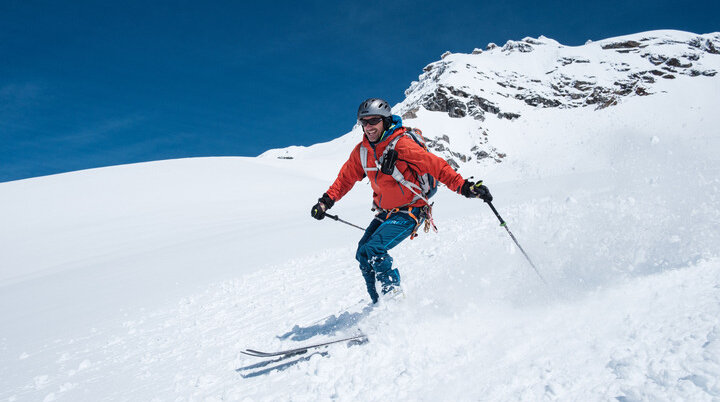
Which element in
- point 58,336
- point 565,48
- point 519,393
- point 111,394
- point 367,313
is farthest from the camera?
point 565,48

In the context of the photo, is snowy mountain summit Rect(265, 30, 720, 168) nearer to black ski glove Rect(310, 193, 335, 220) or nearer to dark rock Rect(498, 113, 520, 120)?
dark rock Rect(498, 113, 520, 120)

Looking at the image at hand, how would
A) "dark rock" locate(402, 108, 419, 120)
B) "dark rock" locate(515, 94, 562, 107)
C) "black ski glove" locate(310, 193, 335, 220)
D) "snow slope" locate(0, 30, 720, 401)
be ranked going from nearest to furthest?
"snow slope" locate(0, 30, 720, 401) < "black ski glove" locate(310, 193, 335, 220) < "dark rock" locate(402, 108, 419, 120) < "dark rock" locate(515, 94, 562, 107)

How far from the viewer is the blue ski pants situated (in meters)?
4.94

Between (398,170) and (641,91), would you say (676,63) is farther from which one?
(398,170)

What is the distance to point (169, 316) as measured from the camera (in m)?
6.98

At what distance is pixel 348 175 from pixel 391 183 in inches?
32.7

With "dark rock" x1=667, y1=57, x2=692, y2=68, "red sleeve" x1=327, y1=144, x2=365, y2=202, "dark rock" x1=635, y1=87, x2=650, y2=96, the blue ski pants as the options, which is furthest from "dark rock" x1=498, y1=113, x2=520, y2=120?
the blue ski pants

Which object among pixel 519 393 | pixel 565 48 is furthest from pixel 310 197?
pixel 565 48

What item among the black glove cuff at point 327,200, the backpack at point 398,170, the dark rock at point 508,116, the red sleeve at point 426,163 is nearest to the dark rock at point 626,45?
the dark rock at point 508,116

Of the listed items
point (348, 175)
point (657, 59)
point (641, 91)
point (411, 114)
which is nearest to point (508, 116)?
point (411, 114)

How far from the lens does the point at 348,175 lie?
5602 mm

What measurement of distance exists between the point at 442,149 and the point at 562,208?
8249cm

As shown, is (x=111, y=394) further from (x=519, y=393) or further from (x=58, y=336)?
(x=519, y=393)

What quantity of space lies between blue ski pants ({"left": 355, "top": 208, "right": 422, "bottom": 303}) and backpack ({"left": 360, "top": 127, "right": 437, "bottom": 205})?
285mm
